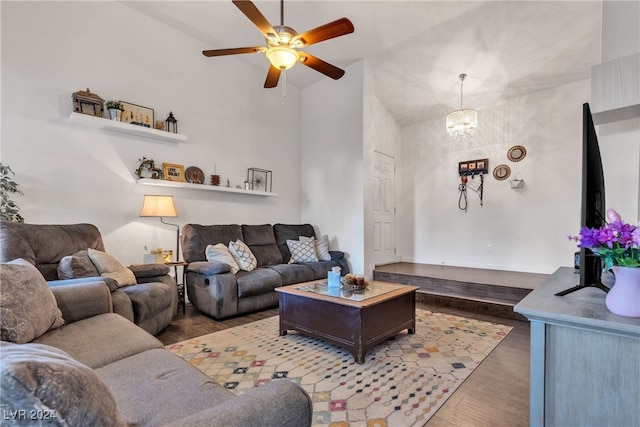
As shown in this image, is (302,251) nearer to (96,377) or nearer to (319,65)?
(319,65)

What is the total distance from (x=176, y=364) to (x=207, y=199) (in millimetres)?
3367

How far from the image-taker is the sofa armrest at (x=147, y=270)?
2.99 metres

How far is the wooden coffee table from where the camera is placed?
94.2 inches

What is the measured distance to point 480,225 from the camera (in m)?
5.38

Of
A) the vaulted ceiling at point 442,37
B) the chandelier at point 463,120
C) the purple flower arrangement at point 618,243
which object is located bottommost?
the purple flower arrangement at point 618,243

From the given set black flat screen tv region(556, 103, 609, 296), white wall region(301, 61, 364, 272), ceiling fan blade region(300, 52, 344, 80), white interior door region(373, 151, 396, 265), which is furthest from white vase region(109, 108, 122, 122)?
black flat screen tv region(556, 103, 609, 296)

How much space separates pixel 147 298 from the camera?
2590mm

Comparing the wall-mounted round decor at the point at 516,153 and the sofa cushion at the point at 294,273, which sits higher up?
the wall-mounted round decor at the point at 516,153

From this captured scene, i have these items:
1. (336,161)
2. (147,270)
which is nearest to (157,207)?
(147,270)

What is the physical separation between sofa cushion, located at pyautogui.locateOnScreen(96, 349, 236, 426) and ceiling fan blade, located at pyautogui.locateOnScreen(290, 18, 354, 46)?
2388 mm

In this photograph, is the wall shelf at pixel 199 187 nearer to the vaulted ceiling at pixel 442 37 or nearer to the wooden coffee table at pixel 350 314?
the vaulted ceiling at pixel 442 37

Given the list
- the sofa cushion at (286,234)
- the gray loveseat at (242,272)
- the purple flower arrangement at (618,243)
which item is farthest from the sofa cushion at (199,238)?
the purple flower arrangement at (618,243)

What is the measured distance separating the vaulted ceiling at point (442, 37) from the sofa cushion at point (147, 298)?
3.27 m

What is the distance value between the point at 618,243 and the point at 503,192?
14.9ft
